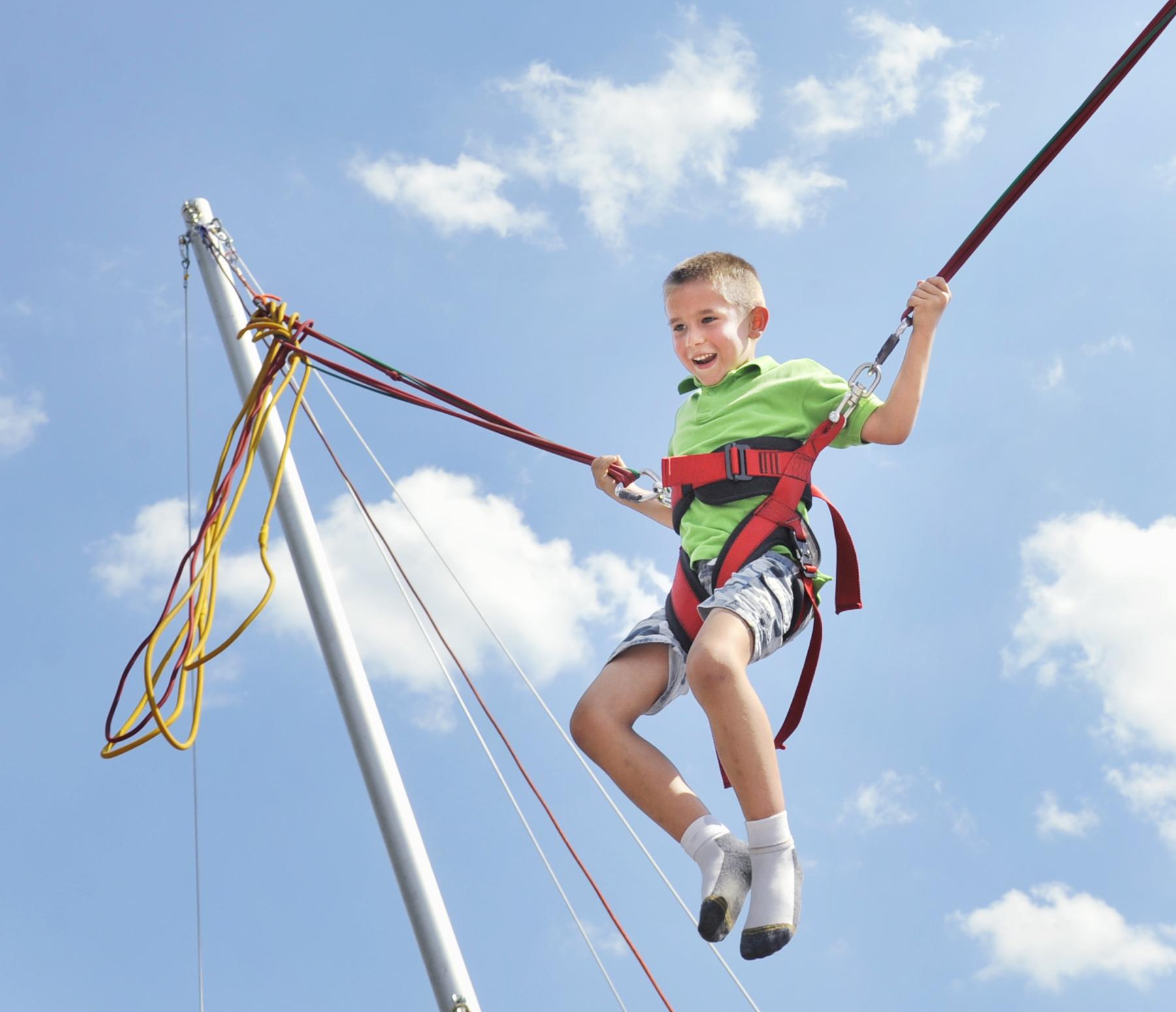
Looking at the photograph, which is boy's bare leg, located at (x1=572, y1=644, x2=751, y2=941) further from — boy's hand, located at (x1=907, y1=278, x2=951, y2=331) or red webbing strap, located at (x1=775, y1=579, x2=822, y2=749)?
boy's hand, located at (x1=907, y1=278, x2=951, y2=331)

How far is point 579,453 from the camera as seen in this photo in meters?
4.53

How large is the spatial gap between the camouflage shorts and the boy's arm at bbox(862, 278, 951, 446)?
0.48m

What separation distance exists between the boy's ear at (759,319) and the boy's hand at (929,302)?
518 millimetres

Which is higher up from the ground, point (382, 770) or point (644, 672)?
point (382, 770)

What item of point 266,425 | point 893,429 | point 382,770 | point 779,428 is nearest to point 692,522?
point 779,428

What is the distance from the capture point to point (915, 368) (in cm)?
357

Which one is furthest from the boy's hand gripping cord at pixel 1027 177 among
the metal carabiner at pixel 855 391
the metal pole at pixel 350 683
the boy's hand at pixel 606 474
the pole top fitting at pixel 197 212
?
the pole top fitting at pixel 197 212

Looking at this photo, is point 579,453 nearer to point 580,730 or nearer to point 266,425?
point 580,730

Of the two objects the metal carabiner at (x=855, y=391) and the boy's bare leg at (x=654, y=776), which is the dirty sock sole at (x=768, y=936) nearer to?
the boy's bare leg at (x=654, y=776)

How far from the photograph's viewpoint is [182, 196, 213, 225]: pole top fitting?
5.96m

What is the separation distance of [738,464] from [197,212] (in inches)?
136

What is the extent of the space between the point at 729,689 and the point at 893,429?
3.04 feet

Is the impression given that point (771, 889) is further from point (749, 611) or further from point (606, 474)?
point (606, 474)

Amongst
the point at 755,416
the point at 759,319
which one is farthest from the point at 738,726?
the point at 759,319
